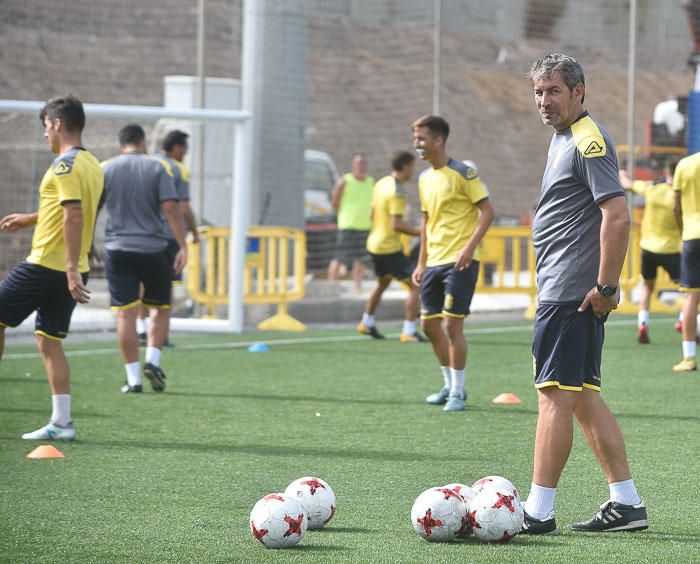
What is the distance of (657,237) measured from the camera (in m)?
14.3

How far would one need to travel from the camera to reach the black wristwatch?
543 centimetres

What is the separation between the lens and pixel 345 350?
549 inches

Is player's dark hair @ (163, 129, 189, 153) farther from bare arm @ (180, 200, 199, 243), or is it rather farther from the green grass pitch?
the green grass pitch

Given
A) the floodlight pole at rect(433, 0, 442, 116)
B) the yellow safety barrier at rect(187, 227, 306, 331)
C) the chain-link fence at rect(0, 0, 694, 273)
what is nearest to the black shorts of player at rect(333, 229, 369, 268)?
the floodlight pole at rect(433, 0, 442, 116)

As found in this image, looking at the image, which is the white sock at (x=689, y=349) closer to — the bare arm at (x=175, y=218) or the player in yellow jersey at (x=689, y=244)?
the player in yellow jersey at (x=689, y=244)

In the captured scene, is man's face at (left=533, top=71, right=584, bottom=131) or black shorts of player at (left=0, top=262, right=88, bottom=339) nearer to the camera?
man's face at (left=533, top=71, right=584, bottom=131)

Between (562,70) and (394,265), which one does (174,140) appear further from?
(562,70)

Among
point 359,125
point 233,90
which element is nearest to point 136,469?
point 233,90

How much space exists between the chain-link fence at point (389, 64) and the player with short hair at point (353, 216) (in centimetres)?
598

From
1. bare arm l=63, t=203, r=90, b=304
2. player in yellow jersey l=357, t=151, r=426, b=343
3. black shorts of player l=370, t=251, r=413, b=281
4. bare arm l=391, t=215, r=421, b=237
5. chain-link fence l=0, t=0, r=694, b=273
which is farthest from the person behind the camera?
chain-link fence l=0, t=0, r=694, b=273

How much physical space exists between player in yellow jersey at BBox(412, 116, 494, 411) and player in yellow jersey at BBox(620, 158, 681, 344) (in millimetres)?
4862

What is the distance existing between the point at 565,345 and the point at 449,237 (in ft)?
13.5

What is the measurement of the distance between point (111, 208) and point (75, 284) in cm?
274

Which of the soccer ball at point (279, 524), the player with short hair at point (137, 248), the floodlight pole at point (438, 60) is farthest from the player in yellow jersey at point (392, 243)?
the soccer ball at point (279, 524)
